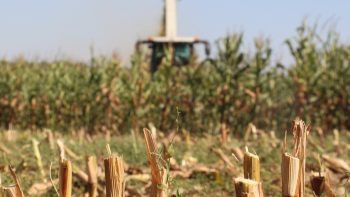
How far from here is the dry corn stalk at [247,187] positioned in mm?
1488

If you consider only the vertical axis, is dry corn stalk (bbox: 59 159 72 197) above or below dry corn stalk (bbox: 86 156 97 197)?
above

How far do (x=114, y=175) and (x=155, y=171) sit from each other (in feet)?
0.38

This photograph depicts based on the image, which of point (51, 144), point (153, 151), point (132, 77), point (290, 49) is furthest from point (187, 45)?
point (153, 151)

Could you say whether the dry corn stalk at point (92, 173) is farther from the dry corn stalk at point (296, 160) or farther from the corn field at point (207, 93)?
the corn field at point (207, 93)

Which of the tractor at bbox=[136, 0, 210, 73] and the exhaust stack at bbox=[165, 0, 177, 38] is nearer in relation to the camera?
the tractor at bbox=[136, 0, 210, 73]

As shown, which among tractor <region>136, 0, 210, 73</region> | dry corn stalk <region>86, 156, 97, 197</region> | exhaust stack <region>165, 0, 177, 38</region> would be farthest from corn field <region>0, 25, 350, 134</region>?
dry corn stalk <region>86, 156, 97, 197</region>

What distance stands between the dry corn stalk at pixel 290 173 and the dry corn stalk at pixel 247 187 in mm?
103

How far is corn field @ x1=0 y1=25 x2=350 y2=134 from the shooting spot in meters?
15.5

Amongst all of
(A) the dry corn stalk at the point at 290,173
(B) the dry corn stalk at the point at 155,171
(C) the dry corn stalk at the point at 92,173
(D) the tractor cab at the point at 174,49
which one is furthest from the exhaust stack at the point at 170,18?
(A) the dry corn stalk at the point at 290,173

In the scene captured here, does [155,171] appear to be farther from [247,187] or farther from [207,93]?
[207,93]

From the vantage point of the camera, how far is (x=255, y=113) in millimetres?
16188

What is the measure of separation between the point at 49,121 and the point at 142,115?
2.82 meters

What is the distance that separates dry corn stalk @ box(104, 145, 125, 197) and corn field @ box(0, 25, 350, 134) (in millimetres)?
13315

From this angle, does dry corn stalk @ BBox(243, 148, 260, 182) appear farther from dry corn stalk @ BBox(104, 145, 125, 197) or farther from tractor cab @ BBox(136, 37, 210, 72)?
tractor cab @ BBox(136, 37, 210, 72)
